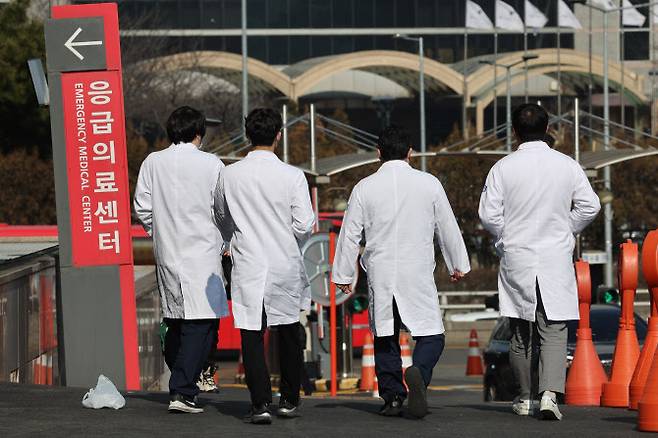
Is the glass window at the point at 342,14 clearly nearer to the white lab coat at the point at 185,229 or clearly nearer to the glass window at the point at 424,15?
the glass window at the point at 424,15

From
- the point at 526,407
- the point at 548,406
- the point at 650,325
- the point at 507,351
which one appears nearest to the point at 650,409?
the point at 548,406

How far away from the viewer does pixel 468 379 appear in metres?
26.8

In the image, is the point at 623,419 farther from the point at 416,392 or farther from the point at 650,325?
the point at 416,392

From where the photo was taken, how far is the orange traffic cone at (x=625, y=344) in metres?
11.5

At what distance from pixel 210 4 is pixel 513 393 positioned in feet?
265

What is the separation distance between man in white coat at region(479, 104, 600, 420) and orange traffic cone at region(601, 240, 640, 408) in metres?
1.80

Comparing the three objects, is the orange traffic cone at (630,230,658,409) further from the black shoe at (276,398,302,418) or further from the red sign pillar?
the red sign pillar

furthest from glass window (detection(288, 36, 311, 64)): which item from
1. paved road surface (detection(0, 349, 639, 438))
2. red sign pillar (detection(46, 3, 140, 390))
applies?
paved road surface (detection(0, 349, 639, 438))

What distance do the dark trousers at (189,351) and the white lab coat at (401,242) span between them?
82 cm

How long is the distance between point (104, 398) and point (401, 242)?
6.67 ft

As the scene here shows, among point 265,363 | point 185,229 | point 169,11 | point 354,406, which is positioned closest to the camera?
point 265,363

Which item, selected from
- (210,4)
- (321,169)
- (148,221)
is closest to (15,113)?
(321,169)

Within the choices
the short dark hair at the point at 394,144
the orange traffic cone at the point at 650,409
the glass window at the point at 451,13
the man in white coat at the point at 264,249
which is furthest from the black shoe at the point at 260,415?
the glass window at the point at 451,13

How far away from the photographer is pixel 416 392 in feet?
31.0
